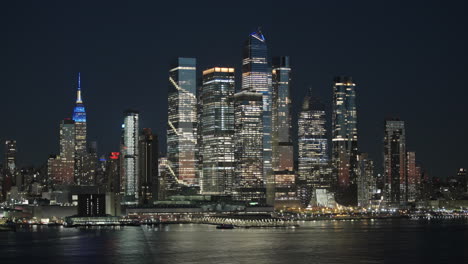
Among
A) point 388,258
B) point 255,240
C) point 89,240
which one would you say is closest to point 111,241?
point 89,240

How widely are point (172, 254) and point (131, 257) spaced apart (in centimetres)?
677

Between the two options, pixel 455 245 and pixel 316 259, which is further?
pixel 455 245

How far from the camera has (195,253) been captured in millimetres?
117062

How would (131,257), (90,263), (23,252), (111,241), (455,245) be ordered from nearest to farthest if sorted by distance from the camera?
(90,263), (131,257), (23,252), (455,245), (111,241)

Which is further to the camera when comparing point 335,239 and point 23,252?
point 335,239

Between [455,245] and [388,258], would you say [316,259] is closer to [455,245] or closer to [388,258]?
[388,258]

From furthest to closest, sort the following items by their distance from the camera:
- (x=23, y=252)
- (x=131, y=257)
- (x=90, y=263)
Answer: (x=23, y=252)
(x=131, y=257)
(x=90, y=263)

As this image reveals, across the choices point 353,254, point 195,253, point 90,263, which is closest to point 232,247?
point 195,253

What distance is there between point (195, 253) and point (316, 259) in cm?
1877

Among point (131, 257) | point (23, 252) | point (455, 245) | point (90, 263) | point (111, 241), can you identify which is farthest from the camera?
point (111, 241)

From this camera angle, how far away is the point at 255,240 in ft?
489

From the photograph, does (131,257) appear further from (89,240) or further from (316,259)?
(89,240)

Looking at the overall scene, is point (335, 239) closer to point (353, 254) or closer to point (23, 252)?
point (353, 254)

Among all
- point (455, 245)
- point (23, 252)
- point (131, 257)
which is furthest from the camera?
point (455, 245)
